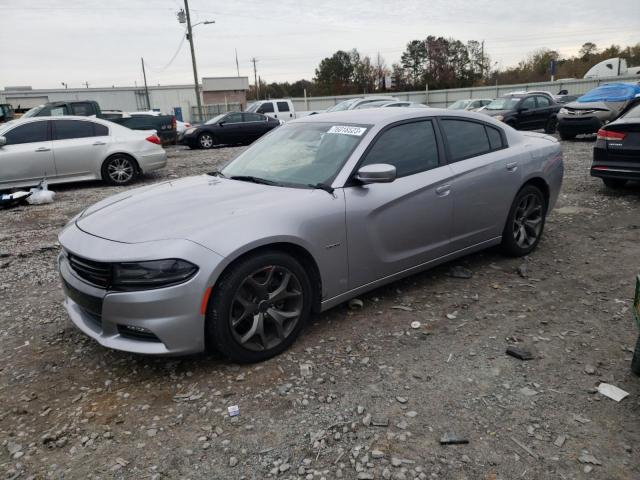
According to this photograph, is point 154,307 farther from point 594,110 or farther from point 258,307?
point 594,110

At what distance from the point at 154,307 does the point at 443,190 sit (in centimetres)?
251

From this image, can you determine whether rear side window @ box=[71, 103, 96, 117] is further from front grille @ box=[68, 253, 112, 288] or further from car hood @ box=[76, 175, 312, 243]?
front grille @ box=[68, 253, 112, 288]

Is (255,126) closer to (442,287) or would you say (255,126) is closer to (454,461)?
(442,287)

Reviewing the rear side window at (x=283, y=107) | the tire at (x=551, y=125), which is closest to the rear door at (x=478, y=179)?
the tire at (x=551, y=125)

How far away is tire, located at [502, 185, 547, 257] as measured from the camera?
4965 mm

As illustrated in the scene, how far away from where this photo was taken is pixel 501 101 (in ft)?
58.2

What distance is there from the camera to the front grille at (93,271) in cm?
300

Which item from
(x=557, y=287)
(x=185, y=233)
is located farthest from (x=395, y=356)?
(x=557, y=287)

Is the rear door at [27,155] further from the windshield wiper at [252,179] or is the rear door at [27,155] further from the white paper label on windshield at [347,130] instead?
the white paper label on windshield at [347,130]

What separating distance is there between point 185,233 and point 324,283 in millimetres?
1050

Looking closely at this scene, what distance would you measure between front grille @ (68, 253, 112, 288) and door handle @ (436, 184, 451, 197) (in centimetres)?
259

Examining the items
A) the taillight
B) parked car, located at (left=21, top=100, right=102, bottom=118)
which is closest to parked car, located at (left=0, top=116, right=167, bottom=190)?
parked car, located at (left=21, top=100, right=102, bottom=118)

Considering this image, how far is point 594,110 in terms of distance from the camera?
47.4 feet

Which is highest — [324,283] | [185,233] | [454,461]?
[185,233]
